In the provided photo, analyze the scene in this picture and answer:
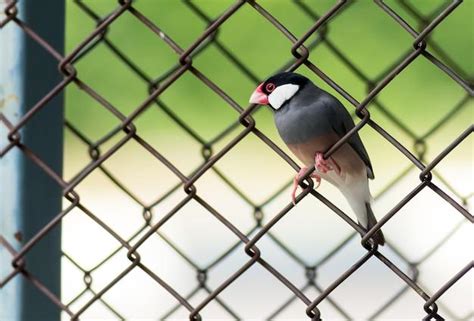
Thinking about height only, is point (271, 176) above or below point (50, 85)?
above

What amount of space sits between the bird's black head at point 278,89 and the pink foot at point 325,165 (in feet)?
0.36

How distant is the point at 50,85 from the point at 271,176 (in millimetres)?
2809

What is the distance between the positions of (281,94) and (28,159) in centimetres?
37

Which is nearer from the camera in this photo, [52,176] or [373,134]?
[52,176]

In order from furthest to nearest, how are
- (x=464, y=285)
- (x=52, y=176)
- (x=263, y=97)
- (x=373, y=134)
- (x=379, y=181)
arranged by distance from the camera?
(x=373, y=134), (x=379, y=181), (x=464, y=285), (x=263, y=97), (x=52, y=176)

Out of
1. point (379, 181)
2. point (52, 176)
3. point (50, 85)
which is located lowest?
point (52, 176)

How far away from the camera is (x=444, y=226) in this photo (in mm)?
3863

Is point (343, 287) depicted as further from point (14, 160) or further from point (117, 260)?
point (14, 160)

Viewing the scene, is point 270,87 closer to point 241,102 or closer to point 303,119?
point 303,119

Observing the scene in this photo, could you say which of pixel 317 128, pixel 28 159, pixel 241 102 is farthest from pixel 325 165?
pixel 241 102

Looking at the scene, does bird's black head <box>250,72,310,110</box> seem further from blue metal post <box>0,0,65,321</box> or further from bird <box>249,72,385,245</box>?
blue metal post <box>0,0,65,321</box>

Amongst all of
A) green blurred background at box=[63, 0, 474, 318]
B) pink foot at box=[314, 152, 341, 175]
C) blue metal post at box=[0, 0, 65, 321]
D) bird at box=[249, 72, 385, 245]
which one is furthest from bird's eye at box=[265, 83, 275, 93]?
green blurred background at box=[63, 0, 474, 318]

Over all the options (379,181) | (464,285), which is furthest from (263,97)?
(379,181)

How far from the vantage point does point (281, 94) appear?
1.64 meters
